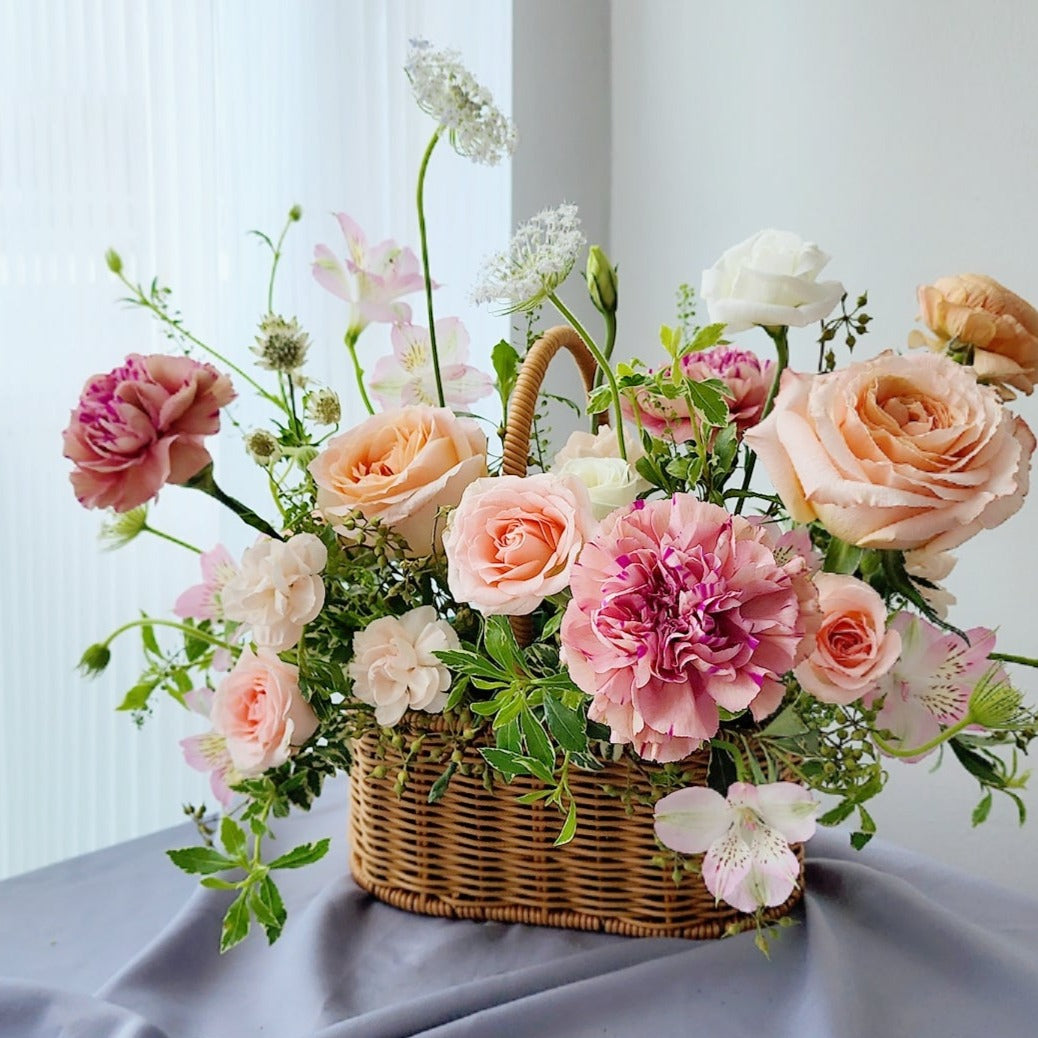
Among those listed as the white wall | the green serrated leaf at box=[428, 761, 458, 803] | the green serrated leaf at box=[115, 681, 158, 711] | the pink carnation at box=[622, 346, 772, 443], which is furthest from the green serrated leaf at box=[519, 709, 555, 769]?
the white wall

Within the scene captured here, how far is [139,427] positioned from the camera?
67cm

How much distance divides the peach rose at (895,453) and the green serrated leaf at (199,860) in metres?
0.41

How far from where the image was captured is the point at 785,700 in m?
0.72

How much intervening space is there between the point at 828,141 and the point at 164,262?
76cm

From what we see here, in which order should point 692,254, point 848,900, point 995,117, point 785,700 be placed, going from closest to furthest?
point 785,700 < point 848,900 < point 995,117 < point 692,254

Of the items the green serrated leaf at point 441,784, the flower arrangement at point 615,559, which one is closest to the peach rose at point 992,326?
the flower arrangement at point 615,559

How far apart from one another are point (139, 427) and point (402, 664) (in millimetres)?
214

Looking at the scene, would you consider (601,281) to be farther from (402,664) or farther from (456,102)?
(402,664)

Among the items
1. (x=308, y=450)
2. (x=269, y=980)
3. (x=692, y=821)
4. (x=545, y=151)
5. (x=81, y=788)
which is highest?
(x=545, y=151)

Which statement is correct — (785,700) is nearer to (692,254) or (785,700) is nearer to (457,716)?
(457,716)

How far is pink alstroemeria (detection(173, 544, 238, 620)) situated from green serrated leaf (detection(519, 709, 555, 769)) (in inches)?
11.5

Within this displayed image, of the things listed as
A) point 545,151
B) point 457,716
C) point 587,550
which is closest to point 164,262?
point 545,151

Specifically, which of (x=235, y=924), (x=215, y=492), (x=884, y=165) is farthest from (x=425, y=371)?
(x=884, y=165)

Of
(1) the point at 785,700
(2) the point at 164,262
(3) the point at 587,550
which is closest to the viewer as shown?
(3) the point at 587,550
